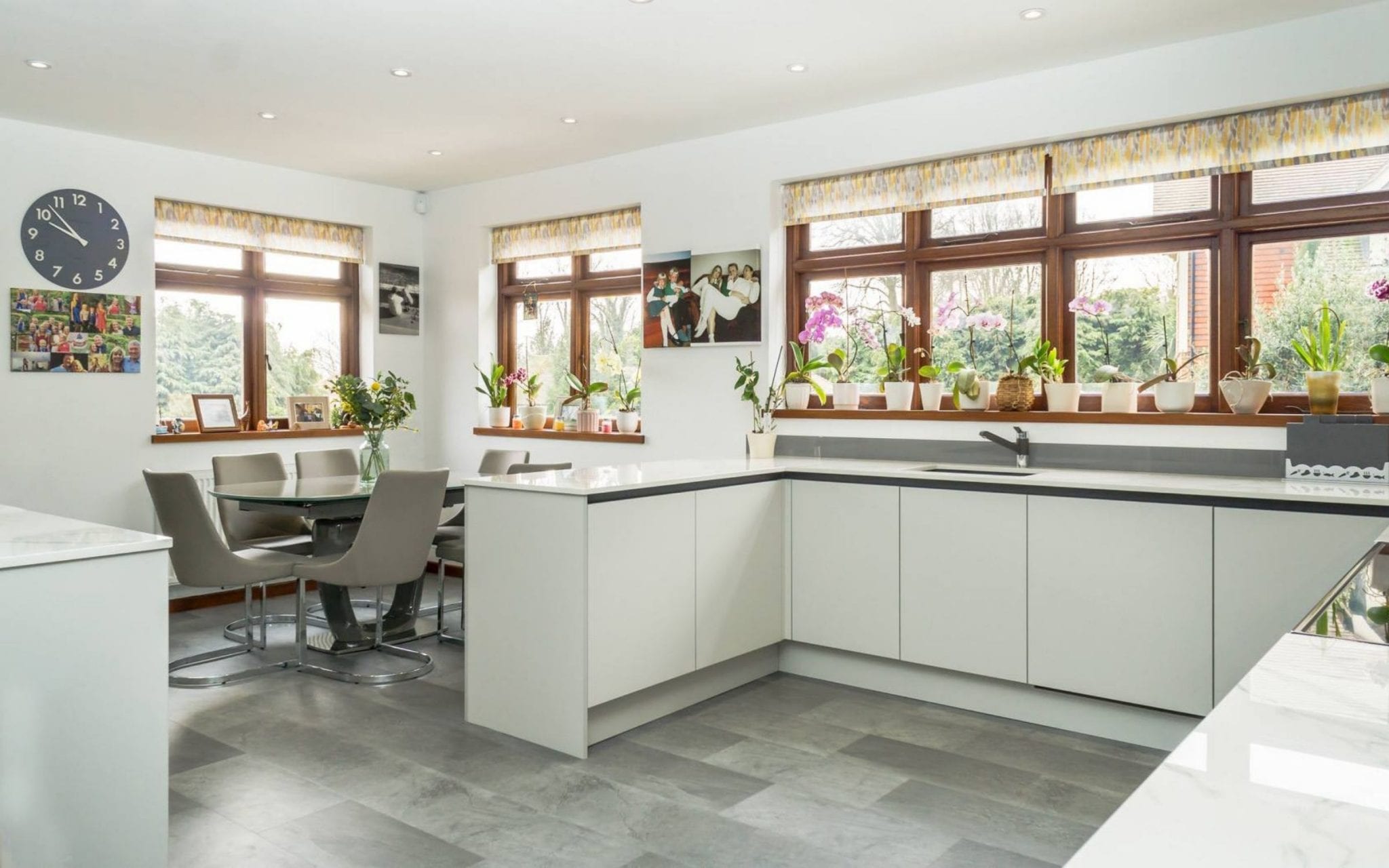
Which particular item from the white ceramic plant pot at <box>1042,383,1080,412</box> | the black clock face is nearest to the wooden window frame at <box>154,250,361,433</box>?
the black clock face

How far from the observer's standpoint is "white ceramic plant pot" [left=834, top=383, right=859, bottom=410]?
16.5 ft

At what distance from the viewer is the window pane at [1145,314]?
164 inches

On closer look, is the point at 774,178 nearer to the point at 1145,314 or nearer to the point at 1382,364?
the point at 1145,314

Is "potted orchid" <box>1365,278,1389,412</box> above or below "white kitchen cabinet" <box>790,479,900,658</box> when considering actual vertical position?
above

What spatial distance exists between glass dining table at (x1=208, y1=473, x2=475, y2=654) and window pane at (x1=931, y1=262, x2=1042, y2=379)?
96.3 inches

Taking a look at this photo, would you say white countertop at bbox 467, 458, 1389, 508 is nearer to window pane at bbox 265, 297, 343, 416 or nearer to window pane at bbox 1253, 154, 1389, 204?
window pane at bbox 1253, 154, 1389, 204

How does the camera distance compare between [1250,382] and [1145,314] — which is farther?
[1145,314]

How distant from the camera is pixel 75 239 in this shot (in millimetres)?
5297

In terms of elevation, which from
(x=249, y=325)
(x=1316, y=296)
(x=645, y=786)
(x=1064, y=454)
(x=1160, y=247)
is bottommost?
(x=645, y=786)

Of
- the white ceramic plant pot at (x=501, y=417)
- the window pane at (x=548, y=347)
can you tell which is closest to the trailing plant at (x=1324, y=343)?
the window pane at (x=548, y=347)

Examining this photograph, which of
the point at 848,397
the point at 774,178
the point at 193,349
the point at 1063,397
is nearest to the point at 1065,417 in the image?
the point at 1063,397

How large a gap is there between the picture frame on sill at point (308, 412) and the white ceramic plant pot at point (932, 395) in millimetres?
4018

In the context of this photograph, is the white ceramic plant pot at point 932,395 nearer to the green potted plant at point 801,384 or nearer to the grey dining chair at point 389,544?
the green potted plant at point 801,384

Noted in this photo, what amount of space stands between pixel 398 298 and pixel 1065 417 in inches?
181
